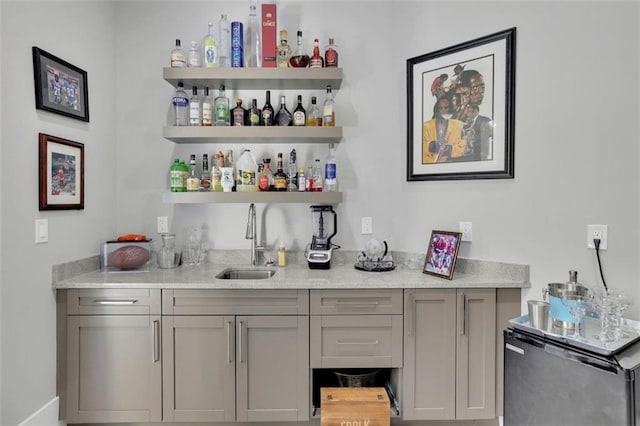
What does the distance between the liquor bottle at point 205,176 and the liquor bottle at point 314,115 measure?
76 cm

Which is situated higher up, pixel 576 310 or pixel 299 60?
pixel 299 60

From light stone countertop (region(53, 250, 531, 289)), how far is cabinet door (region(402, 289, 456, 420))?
0.31ft

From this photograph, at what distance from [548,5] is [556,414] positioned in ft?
6.67

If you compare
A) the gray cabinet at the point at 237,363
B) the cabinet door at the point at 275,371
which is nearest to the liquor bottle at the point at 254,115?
the gray cabinet at the point at 237,363

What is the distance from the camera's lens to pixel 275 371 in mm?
1913

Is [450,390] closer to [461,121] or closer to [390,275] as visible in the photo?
[390,275]

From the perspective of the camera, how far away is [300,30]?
2482 millimetres

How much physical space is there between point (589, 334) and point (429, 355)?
743mm

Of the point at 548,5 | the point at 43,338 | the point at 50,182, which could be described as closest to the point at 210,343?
the point at 43,338

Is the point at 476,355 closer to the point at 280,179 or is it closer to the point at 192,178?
the point at 280,179

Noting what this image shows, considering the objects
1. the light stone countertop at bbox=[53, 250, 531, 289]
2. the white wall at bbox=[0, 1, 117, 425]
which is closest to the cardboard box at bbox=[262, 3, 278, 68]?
the white wall at bbox=[0, 1, 117, 425]

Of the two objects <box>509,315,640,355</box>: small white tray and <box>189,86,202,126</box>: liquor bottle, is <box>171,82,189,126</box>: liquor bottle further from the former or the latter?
<box>509,315,640,355</box>: small white tray

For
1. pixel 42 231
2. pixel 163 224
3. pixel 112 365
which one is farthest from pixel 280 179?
pixel 112 365

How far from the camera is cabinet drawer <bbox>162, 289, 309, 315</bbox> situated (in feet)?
6.23
